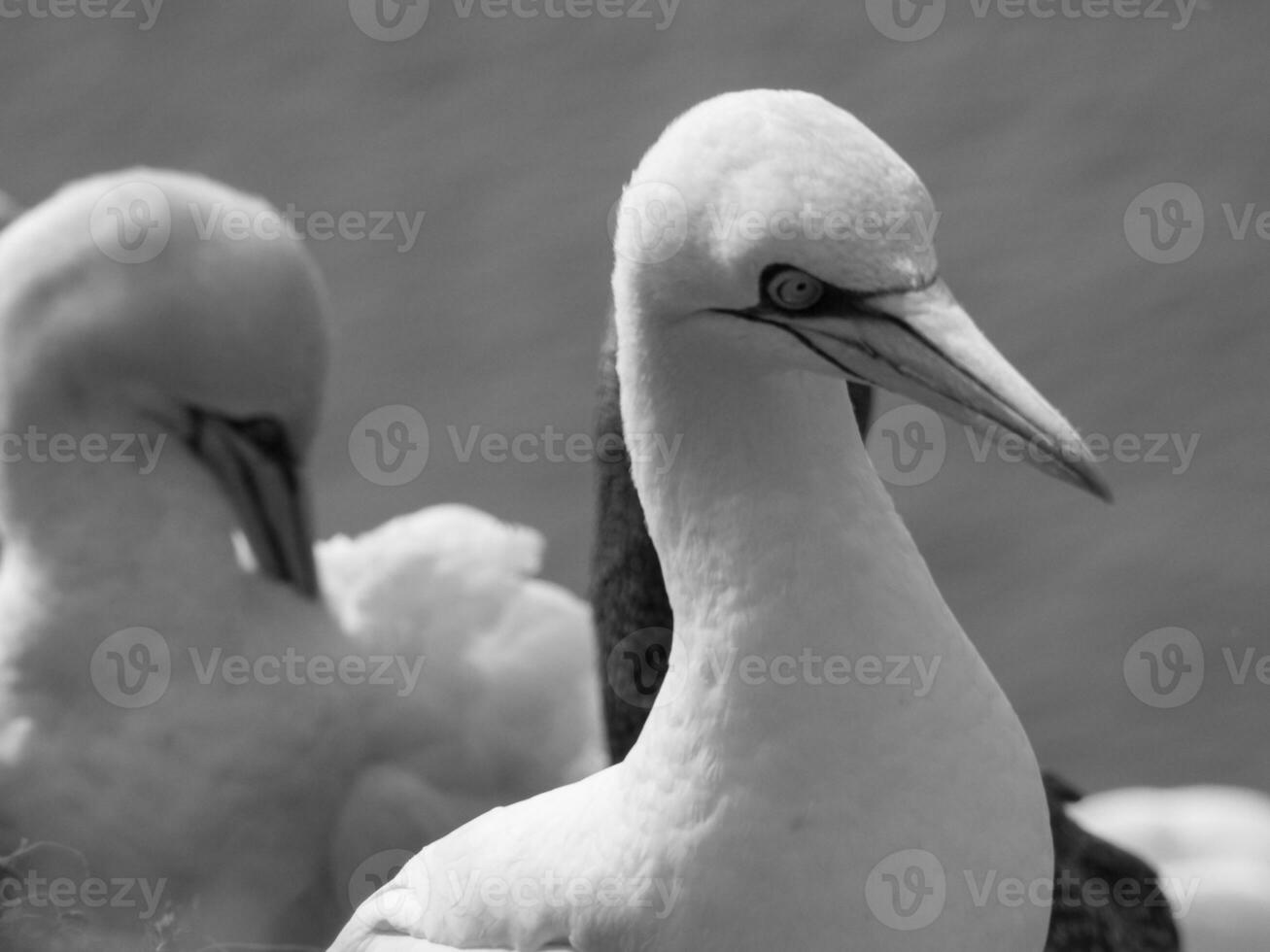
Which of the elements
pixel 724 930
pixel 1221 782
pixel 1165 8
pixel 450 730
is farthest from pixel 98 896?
pixel 1165 8

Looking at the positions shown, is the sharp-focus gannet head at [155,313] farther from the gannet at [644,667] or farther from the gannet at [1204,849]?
the gannet at [1204,849]

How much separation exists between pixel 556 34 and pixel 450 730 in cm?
320

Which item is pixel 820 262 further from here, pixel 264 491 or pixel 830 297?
pixel 264 491

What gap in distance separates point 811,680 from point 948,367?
13.5 inches

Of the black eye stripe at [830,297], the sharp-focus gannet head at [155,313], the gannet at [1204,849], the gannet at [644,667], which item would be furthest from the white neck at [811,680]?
the sharp-focus gannet head at [155,313]

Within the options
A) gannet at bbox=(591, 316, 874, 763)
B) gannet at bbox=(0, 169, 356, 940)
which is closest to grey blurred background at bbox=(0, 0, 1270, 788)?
gannet at bbox=(0, 169, 356, 940)

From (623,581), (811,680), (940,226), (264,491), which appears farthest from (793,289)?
(940,226)

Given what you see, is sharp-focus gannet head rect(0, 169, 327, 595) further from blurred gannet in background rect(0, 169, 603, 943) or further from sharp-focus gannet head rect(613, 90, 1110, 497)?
sharp-focus gannet head rect(613, 90, 1110, 497)

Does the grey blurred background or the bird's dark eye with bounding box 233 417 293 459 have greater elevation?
the grey blurred background

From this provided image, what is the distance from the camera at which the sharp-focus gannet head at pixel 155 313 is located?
3.22 m

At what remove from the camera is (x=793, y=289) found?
1788 mm

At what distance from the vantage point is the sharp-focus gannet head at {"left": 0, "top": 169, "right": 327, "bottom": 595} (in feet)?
10.6

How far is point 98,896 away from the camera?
2906 millimetres

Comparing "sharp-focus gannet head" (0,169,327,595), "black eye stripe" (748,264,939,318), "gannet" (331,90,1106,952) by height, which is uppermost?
"sharp-focus gannet head" (0,169,327,595)
